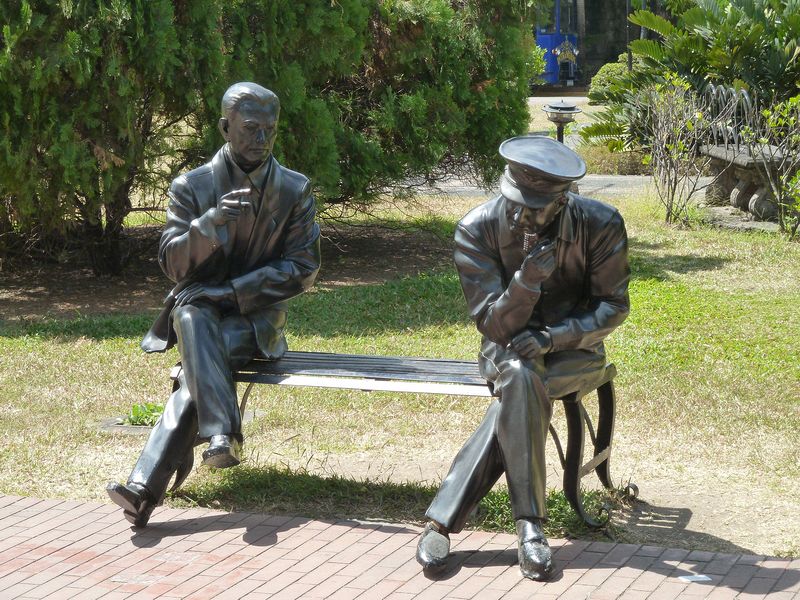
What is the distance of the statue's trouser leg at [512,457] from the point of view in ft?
14.9

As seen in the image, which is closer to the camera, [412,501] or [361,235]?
[412,501]

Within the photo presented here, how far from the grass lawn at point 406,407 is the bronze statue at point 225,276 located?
51 cm

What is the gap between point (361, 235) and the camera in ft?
43.0

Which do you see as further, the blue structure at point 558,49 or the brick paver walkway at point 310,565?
the blue structure at point 558,49

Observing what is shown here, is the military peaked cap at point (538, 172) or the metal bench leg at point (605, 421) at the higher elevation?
the military peaked cap at point (538, 172)

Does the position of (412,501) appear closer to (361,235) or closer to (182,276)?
(182,276)

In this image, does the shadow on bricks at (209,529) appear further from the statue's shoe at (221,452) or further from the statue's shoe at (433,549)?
the statue's shoe at (433,549)

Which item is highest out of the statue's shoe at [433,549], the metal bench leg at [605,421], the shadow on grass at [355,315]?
the metal bench leg at [605,421]

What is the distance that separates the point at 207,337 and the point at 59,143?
447 centimetres

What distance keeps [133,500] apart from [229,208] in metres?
1.34

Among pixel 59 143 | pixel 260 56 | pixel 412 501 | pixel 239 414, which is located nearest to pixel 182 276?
pixel 239 414

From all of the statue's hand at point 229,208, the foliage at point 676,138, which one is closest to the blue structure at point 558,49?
the foliage at point 676,138

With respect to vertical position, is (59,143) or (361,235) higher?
(59,143)

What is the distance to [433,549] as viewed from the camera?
4547mm
